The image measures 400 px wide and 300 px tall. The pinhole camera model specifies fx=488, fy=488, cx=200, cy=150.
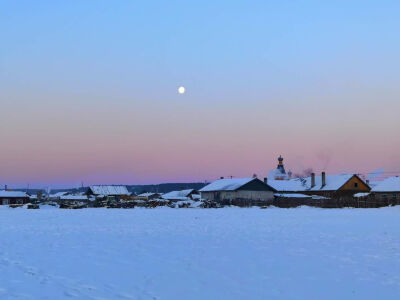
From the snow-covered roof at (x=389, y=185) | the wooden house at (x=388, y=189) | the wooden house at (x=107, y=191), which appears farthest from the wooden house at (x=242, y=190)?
the wooden house at (x=107, y=191)

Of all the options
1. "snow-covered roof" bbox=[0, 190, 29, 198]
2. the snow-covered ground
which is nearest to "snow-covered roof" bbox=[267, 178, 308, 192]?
"snow-covered roof" bbox=[0, 190, 29, 198]

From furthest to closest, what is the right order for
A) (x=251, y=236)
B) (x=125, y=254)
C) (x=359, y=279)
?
1. (x=251, y=236)
2. (x=125, y=254)
3. (x=359, y=279)

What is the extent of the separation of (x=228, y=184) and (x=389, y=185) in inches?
1011

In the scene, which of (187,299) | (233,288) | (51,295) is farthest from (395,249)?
(51,295)

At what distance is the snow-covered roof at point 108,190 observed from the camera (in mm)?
120125

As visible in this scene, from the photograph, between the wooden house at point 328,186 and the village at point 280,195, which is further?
the wooden house at point 328,186

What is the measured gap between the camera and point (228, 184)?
270 ft

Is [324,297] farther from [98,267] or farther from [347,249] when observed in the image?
[347,249]

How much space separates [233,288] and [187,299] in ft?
4.40

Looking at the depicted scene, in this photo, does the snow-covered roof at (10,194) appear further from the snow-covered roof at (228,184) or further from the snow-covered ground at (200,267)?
the snow-covered ground at (200,267)

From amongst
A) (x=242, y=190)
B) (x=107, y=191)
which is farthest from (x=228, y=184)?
(x=107, y=191)

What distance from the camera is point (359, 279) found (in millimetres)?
10672

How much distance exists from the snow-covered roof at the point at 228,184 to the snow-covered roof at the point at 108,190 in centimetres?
4073

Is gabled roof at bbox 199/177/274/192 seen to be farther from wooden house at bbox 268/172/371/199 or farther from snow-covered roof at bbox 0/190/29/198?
snow-covered roof at bbox 0/190/29/198
